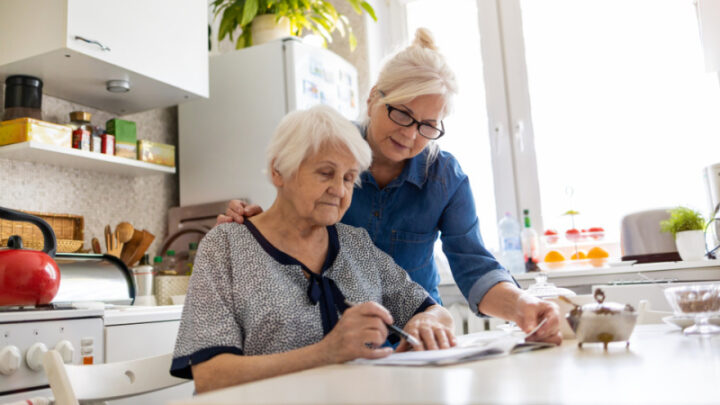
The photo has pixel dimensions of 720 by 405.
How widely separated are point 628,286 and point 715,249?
71 cm

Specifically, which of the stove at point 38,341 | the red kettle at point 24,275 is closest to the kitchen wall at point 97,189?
the red kettle at point 24,275

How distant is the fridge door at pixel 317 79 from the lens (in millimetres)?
2729

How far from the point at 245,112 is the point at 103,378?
1.78m

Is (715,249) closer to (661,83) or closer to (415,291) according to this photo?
(661,83)

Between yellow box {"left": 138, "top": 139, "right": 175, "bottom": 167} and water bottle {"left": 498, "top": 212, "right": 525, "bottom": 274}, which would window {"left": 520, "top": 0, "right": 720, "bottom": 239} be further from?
yellow box {"left": 138, "top": 139, "right": 175, "bottom": 167}

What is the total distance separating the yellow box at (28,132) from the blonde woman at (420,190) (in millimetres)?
1156

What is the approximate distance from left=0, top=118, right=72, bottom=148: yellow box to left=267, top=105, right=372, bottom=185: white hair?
125 cm

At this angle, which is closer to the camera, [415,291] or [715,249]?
[415,291]

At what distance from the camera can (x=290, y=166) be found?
1.25 meters

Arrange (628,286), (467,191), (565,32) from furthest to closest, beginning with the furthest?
1. (565,32)
2. (628,286)
3. (467,191)

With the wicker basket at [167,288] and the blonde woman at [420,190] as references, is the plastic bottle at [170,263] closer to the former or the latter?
the wicker basket at [167,288]

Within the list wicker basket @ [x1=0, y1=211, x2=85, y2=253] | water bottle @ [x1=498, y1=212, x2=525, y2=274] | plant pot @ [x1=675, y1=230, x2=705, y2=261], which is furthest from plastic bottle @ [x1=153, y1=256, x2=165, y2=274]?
plant pot @ [x1=675, y1=230, x2=705, y2=261]

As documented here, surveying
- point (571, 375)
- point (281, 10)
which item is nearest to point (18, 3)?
point (281, 10)

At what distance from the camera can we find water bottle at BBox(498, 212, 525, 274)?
2.93 m
